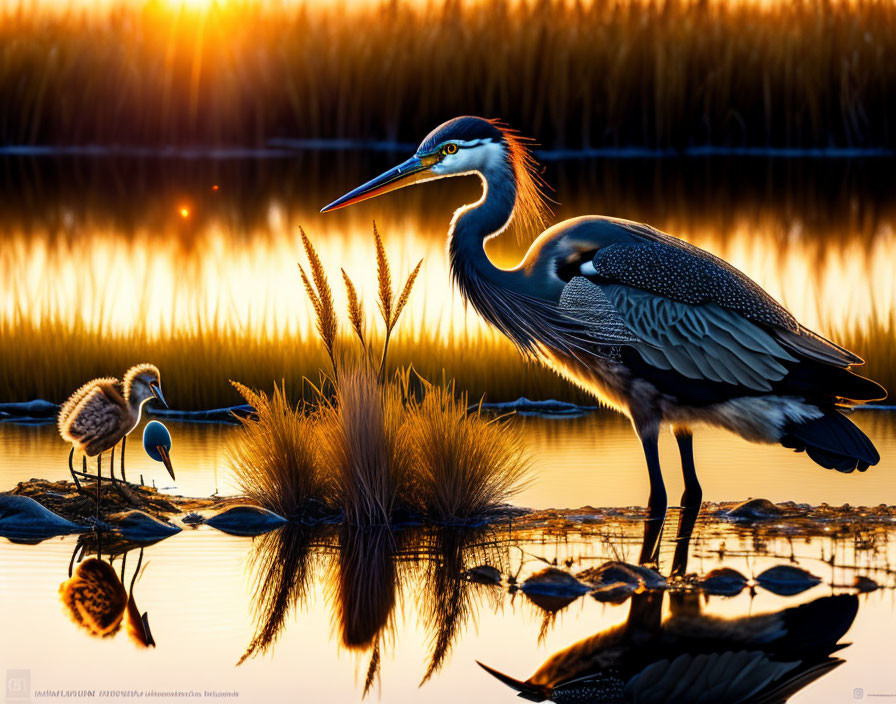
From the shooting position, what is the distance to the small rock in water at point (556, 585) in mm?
5820

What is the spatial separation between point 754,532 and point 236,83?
15649mm

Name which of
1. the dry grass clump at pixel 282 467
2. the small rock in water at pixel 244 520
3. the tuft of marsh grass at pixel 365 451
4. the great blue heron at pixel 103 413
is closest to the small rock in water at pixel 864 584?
the tuft of marsh grass at pixel 365 451

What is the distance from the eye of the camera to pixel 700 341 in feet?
24.7

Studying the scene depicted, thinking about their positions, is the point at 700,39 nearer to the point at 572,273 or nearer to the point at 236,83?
the point at 236,83

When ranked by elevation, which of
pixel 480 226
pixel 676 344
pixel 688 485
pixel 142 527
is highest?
pixel 480 226

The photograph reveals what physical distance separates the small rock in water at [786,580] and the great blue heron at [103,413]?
10.9ft

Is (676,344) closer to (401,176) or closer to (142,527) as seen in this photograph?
(401,176)

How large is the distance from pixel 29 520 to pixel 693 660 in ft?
11.9

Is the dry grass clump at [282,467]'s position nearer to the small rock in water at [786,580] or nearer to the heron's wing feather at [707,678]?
the small rock in water at [786,580]

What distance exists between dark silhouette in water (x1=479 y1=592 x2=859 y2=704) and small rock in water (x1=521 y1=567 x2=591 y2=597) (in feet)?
1.15

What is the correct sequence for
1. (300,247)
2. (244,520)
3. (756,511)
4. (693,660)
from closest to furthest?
(693,660) < (244,520) < (756,511) < (300,247)

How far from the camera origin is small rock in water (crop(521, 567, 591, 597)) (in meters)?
5.82

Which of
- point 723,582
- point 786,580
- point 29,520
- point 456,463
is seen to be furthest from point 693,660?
point 29,520

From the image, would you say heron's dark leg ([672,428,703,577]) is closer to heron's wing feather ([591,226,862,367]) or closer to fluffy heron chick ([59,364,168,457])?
heron's wing feather ([591,226,862,367])
